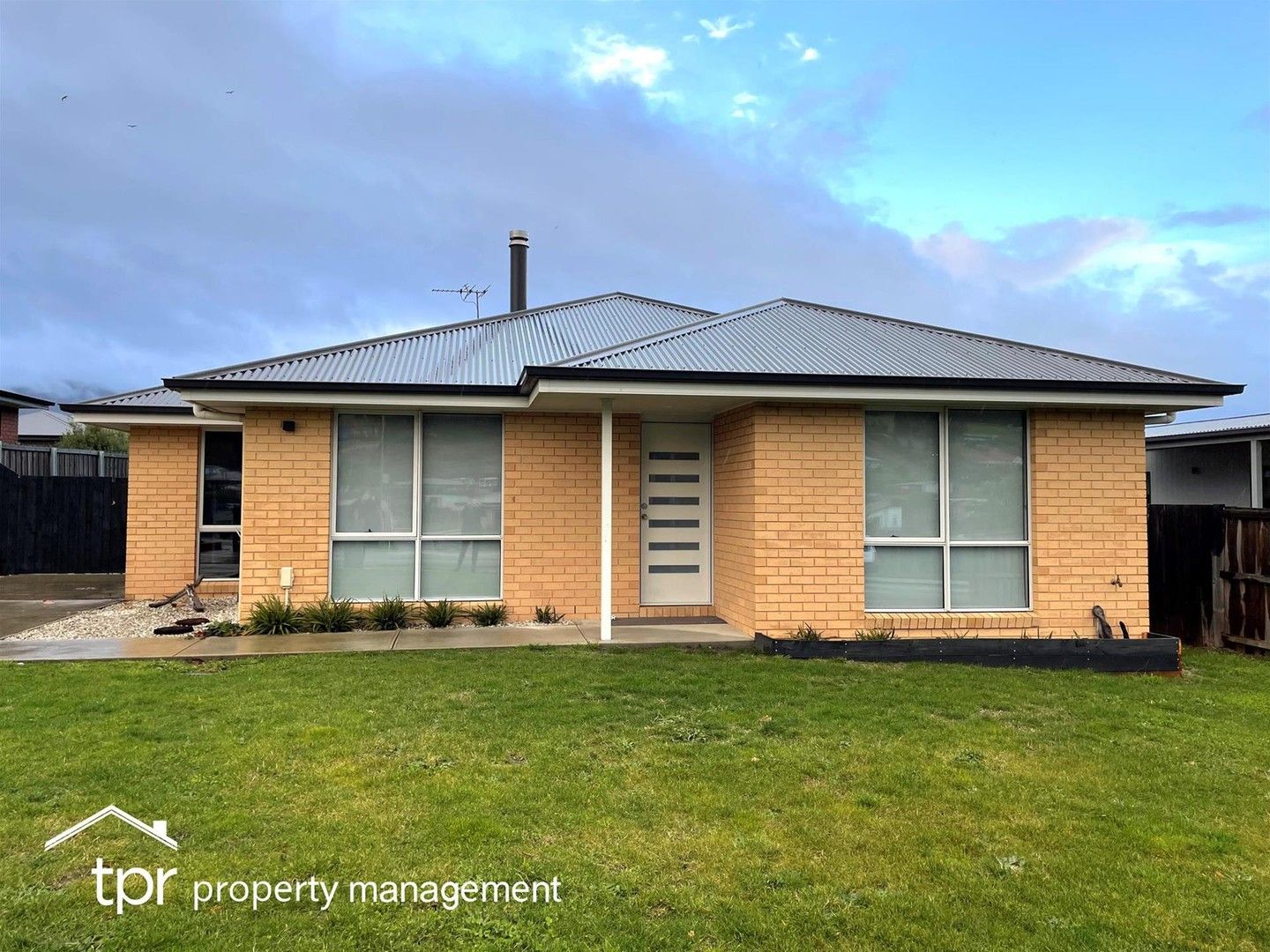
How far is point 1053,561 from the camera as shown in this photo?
8867 millimetres

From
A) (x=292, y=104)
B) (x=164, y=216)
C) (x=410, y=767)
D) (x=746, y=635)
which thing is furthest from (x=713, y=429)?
(x=164, y=216)

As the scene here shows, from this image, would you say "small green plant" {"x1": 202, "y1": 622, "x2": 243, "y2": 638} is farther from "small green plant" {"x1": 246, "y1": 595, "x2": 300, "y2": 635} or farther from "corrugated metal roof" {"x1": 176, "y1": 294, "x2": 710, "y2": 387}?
"corrugated metal roof" {"x1": 176, "y1": 294, "x2": 710, "y2": 387}

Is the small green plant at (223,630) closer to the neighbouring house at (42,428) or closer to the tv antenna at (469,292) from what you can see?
the tv antenna at (469,292)

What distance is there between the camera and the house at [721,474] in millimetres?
8586

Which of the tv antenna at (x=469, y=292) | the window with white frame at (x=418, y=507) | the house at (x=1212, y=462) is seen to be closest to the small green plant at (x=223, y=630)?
the window with white frame at (x=418, y=507)

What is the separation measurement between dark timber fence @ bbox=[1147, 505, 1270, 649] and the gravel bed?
11705 millimetres

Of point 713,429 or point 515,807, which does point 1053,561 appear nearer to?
point 713,429

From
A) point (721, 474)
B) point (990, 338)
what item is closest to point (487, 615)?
point (721, 474)

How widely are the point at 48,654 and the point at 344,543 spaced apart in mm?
2961

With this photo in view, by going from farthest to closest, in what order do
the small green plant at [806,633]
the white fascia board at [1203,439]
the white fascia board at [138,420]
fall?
1. the white fascia board at [1203,439]
2. the white fascia board at [138,420]
3. the small green plant at [806,633]

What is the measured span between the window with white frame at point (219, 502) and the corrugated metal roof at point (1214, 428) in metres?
16.7

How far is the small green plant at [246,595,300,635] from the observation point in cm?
900


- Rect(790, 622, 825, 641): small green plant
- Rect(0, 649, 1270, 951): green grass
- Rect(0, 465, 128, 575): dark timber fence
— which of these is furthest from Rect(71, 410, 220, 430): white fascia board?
Rect(790, 622, 825, 641): small green plant

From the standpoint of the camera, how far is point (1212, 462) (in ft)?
62.2
